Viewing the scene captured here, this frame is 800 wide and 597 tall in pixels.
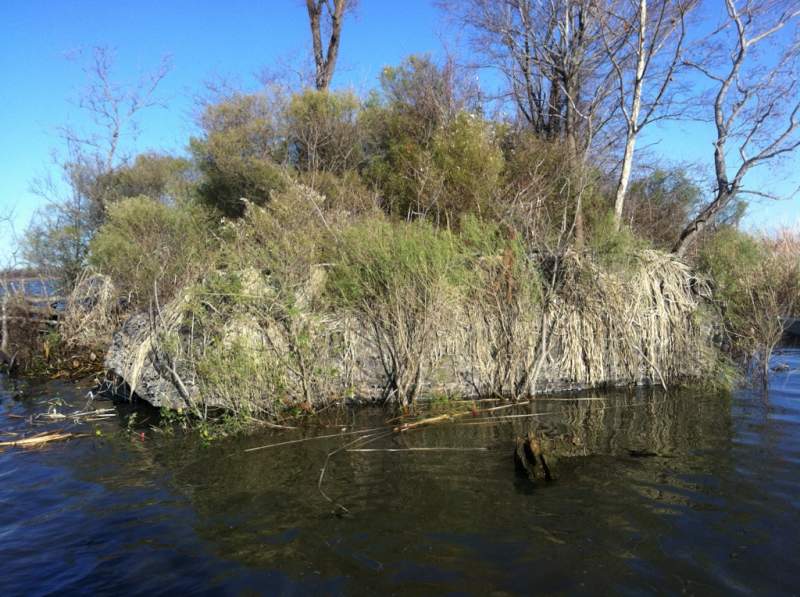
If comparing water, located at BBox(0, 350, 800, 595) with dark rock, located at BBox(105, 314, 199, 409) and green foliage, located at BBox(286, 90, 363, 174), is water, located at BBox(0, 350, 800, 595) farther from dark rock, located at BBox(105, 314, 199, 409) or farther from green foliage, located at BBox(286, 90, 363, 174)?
green foliage, located at BBox(286, 90, 363, 174)

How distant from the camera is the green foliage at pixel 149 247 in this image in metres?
8.26

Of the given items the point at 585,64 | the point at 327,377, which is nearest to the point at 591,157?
the point at 585,64

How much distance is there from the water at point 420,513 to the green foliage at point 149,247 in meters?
2.65

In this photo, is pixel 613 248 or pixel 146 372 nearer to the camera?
pixel 146 372

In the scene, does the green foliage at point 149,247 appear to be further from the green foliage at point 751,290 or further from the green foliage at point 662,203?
the green foliage at point 662,203

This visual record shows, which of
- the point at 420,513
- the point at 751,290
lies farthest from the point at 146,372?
the point at 751,290

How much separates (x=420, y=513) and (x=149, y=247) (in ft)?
26.5

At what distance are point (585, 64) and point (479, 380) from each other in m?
10.7

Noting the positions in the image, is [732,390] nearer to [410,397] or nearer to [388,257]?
[410,397]

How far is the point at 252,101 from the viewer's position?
14602mm

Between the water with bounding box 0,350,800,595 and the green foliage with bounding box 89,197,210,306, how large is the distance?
8.70ft

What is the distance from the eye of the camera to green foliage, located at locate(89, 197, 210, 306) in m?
8.26

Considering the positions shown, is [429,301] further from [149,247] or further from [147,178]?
[147,178]

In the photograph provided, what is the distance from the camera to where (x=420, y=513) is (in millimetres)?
4328
